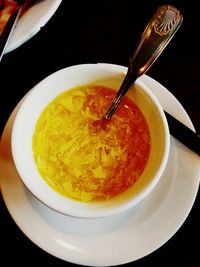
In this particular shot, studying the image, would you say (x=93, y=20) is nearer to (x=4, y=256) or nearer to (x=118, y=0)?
(x=118, y=0)

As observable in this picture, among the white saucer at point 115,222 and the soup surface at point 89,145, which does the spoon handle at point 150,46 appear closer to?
the soup surface at point 89,145

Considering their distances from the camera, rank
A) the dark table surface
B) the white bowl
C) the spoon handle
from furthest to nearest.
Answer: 1. the dark table surface
2. the spoon handle
3. the white bowl

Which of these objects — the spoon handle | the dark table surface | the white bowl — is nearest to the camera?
the white bowl

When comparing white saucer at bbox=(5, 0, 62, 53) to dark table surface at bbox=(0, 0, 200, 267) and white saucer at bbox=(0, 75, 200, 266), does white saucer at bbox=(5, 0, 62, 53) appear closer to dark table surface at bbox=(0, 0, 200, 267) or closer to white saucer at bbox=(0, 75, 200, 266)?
dark table surface at bbox=(0, 0, 200, 267)

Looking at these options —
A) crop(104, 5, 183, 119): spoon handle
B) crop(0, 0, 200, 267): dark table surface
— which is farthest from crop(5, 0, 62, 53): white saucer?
crop(104, 5, 183, 119): spoon handle

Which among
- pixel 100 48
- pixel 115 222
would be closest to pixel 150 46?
pixel 100 48

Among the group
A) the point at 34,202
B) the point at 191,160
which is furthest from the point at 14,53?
the point at 191,160

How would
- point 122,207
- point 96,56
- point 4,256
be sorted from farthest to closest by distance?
point 96,56, point 4,256, point 122,207
